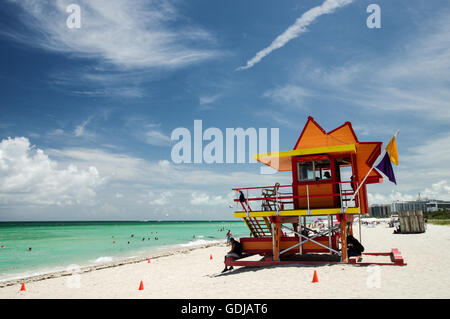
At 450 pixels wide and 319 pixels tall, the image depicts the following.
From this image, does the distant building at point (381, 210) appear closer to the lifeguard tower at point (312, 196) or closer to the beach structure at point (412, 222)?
the beach structure at point (412, 222)

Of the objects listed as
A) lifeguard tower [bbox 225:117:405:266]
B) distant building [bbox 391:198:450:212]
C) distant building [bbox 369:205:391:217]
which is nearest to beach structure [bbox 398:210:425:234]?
lifeguard tower [bbox 225:117:405:266]

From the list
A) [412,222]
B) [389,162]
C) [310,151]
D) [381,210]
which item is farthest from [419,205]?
[310,151]

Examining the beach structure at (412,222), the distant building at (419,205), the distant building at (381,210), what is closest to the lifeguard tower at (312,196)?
the beach structure at (412,222)

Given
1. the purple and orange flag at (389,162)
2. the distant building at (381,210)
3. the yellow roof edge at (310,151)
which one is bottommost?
the distant building at (381,210)

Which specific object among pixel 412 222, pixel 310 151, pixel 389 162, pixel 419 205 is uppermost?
pixel 310 151

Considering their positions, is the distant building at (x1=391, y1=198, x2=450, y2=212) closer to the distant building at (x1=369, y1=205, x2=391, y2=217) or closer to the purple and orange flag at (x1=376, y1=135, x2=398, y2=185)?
the distant building at (x1=369, y1=205, x2=391, y2=217)

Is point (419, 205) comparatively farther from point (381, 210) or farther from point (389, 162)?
point (389, 162)

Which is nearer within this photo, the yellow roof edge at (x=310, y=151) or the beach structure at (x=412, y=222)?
the yellow roof edge at (x=310, y=151)

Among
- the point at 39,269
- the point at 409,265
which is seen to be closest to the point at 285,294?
the point at 409,265

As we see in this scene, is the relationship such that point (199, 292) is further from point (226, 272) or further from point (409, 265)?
point (409, 265)

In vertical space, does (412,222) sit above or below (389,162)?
below

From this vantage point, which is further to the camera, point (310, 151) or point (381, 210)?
point (381, 210)

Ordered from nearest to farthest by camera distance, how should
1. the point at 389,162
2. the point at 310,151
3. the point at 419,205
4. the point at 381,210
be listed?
the point at 389,162, the point at 310,151, the point at 381,210, the point at 419,205
